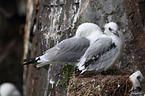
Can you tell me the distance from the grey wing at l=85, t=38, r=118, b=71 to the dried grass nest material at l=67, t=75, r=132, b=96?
5.1 inches

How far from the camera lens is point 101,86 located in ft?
8.38

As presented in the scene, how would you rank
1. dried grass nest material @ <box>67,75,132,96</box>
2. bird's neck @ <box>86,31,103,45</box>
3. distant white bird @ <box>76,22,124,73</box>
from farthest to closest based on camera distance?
bird's neck @ <box>86,31,103,45</box>
distant white bird @ <box>76,22,124,73</box>
dried grass nest material @ <box>67,75,132,96</box>

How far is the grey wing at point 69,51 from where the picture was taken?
2.79 meters

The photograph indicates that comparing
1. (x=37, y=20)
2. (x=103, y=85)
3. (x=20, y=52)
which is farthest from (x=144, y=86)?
(x=20, y=52)

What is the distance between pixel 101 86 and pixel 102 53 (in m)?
0.36

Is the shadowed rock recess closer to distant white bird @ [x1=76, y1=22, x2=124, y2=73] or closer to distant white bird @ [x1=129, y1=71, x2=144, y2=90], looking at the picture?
distant white bird @ [x1=76, y1=22, x2=124, y2=73]

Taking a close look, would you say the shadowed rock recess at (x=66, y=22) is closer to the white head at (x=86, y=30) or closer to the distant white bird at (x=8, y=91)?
the white head at (x=86, y=30)

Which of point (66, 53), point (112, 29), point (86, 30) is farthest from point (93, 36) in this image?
point (66, 53)

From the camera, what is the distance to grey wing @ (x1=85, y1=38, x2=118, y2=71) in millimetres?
2727

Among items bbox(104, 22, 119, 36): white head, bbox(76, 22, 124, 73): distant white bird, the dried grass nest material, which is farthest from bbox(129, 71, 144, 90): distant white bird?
bbox(104, 22, 119, 36): white head

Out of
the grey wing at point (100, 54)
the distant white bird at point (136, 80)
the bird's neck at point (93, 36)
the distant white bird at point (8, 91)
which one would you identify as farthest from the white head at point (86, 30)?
the distant white bird at point (8, 91)

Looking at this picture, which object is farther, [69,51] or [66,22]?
[66,22]

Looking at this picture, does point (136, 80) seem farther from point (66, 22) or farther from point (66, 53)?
point (66, 22)

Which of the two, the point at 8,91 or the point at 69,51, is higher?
the point at 69,51
